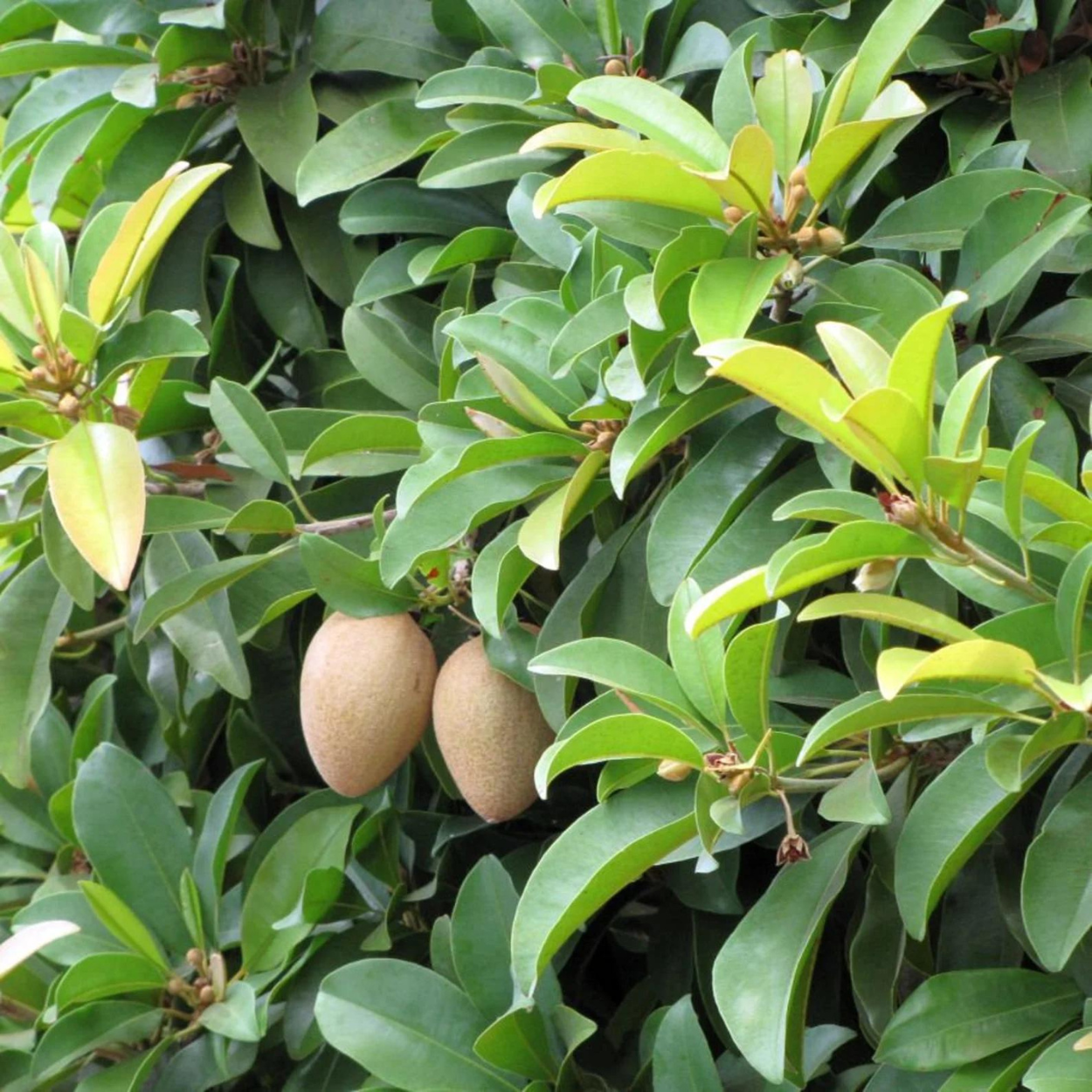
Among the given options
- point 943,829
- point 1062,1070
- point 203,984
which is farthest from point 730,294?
point 203,984

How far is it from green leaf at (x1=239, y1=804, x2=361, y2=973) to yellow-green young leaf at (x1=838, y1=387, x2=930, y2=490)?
55cm

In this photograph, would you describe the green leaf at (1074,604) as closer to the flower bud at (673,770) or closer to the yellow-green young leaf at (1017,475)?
the yellow-green young leaf at (1017,475)

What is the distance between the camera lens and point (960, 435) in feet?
1.82

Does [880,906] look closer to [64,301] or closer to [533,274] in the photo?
[533,274]

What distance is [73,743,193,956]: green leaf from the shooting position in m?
0.99

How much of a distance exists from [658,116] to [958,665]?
0.34m

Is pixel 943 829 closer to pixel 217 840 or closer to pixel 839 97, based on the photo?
pixel 839 97

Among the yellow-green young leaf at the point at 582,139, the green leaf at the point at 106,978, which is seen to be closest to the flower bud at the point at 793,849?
the yellow-green young leaf at the point at 582,139

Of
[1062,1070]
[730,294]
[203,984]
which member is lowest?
[203,984]

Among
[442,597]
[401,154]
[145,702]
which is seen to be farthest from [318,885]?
[401,154]

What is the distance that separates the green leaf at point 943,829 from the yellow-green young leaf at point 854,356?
0.19m

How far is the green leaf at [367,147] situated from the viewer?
968 millimetres

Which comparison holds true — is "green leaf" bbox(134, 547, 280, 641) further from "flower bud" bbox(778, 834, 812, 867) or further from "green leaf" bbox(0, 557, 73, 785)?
"flower bud" bbox(778, 834, 812, 867)

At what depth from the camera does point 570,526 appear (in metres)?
0.81
